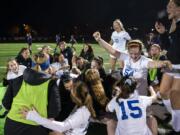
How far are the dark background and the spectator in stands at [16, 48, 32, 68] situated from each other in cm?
3349

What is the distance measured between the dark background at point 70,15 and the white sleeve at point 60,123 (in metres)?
39.8

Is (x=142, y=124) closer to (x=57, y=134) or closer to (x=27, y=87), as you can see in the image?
(x=57, y=134)

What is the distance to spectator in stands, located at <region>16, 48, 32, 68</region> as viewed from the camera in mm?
9704

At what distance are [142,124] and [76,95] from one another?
0.97m

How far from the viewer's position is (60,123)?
4184mm

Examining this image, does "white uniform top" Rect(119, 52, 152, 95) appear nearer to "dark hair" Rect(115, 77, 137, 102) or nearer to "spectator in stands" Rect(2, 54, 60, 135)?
"dark hair" Rect(115, 77, 137, 102)

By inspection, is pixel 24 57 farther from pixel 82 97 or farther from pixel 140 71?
pixel 82 97

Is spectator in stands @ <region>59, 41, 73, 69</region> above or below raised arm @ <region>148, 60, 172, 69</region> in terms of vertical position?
above

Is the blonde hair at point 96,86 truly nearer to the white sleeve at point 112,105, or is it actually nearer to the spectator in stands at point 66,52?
the white sleeve at point 112,105

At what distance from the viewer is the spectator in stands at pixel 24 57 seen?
970 centimetres

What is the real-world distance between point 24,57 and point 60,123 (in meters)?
6.01

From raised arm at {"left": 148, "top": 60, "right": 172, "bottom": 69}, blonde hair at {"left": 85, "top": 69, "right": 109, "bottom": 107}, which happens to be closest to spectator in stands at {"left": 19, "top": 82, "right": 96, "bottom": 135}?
blonde hair at {"left": 85, "top": 69, "right": 109, "bottom": 107}

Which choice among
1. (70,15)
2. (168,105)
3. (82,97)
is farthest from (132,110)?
(70,15)

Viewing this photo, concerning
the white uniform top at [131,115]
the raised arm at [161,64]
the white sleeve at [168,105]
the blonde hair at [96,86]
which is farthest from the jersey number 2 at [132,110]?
the white sleeve at [168,105]
